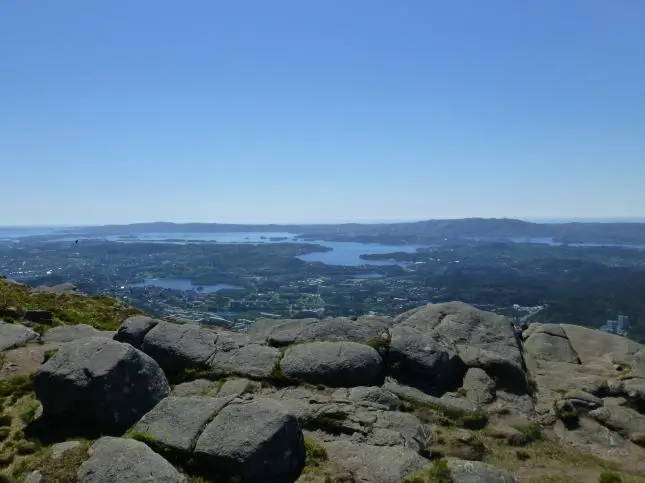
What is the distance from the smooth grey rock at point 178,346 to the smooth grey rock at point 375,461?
338 inches

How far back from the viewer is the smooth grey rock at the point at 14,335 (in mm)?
23500

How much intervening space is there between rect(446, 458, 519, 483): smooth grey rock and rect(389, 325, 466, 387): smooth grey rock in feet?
29.8

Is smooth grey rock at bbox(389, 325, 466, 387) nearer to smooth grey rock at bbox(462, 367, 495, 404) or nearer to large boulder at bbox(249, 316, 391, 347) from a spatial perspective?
smooth grey rock at bbox(462, 367, 495, 404)

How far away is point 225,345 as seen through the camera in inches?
872

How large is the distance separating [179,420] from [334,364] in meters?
7.93

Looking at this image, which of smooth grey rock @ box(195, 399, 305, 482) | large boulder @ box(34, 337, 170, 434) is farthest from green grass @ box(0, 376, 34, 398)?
smooth grey rock @ box(195, 399, 305, 482)

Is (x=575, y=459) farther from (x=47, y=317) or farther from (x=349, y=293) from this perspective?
(x=349, y=293)

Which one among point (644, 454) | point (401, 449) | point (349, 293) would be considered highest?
point (401, 449)

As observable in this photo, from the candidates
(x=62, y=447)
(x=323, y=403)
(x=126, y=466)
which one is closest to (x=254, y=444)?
(x=126, y=466)

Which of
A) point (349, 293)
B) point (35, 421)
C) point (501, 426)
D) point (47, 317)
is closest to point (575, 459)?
point (501, 426)

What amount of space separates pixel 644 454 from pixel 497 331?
9951mm

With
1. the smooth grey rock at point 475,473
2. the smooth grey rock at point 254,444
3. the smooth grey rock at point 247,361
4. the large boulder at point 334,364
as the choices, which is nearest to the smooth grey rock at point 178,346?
the smooth grey rock at point 247,361

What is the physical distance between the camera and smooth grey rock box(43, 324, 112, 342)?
25.6 metres

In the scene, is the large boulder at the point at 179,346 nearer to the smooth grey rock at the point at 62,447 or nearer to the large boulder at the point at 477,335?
the smooth grey rock at the point at 62,447
